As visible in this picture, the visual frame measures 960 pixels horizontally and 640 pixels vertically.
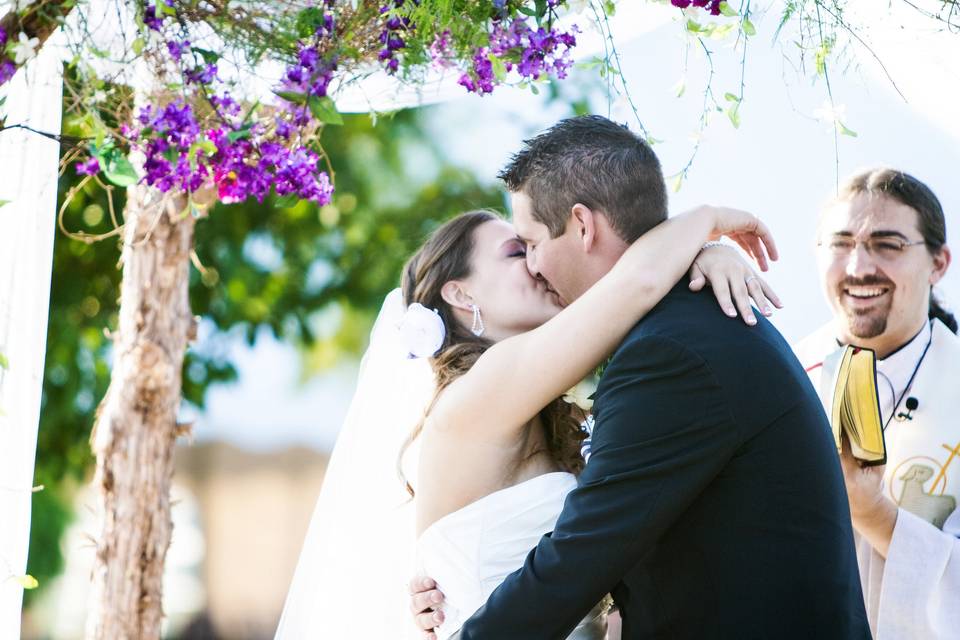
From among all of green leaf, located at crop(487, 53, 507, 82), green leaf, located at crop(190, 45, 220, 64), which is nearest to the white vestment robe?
green leaf, located at crop(487, 53, 507, 82)

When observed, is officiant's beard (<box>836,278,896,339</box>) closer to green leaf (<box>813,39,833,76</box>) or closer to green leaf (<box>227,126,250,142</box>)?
green leaf (<box>813,39,833,76</box>)

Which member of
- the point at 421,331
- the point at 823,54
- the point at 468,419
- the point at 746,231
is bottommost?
the point at 468,419

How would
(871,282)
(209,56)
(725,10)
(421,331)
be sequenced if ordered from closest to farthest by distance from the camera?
1. (725,10)
2. (209,56)
3. (421,331)
4. (871,282)

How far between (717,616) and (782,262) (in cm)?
250

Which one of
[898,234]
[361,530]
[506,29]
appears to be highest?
[506,29]

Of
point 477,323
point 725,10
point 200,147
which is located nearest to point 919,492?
point 477,323

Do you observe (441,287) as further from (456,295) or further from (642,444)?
(642,444)

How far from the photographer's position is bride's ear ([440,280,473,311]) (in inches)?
116

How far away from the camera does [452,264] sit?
3.00 meters

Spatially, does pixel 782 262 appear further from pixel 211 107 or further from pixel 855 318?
pixel 211 107

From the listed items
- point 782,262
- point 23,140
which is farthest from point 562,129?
point 782,262

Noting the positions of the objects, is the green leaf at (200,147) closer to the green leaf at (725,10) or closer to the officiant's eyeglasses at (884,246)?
the green leaf at (725,10)

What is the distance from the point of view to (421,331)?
2.88 metres

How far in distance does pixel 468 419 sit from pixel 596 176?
585mm
